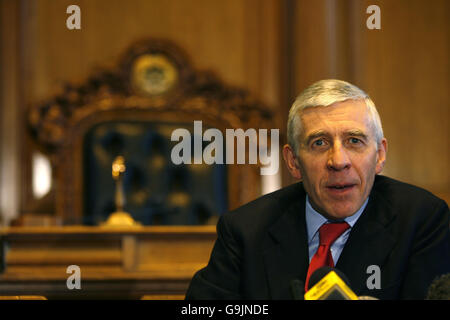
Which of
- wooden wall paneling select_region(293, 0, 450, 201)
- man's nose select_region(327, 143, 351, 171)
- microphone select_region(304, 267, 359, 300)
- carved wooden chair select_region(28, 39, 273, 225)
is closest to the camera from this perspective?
microphone select_region(304, 267, 359, 300)

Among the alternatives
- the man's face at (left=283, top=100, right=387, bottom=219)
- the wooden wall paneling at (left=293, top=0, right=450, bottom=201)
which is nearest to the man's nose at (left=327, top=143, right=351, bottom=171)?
the man's face at (left=283, top=100, right=387, bottom=219)

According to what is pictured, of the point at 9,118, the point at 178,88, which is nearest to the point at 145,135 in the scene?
the point at 178,88

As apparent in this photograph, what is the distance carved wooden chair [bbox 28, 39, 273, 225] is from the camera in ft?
12.7

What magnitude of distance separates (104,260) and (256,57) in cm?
241

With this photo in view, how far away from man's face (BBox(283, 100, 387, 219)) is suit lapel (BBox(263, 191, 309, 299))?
88mm

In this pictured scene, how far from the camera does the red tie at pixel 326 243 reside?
131 centimetres

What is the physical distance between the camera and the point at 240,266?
138 cm

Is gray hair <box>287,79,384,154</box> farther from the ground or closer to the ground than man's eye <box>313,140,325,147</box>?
farther from the ground

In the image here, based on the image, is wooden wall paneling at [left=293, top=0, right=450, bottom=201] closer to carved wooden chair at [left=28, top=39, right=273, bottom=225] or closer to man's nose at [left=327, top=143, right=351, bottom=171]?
carved wooden chair at [left=28, top=39, right=273, bottom=225]

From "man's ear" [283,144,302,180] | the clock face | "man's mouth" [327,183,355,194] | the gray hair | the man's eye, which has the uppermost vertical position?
the clock face

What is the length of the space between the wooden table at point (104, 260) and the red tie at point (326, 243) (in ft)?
2.49

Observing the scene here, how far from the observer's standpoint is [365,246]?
52.2 inches

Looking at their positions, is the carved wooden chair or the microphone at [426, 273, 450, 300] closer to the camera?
the microphone at [426, 273, 450, 300]
